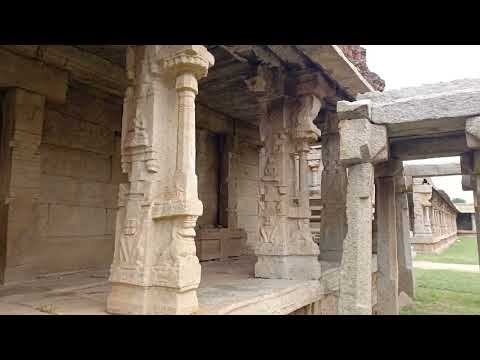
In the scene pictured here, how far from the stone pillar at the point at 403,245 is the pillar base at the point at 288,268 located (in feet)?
11.0

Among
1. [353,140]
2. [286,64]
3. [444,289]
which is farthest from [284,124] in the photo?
[444,289]

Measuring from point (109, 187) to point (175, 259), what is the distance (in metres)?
3.90

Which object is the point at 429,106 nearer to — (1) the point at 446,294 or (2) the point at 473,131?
(2) the point at 473,131

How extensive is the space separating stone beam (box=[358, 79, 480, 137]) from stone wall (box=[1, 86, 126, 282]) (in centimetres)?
445

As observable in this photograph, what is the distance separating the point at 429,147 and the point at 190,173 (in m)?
3.87

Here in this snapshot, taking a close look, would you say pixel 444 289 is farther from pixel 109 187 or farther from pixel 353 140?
pixel 109 187

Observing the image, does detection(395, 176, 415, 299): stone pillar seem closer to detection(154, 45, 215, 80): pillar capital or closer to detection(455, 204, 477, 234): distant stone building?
detection(154, 45, 215, 80): pillar capital

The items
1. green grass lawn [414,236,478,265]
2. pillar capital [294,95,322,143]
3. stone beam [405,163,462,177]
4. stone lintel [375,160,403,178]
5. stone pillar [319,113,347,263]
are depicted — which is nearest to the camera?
pillar capital [294,95,322,143]

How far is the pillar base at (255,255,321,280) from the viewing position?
5465mm

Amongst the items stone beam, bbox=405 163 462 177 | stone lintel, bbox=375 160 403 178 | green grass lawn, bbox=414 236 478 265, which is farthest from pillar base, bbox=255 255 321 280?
green grass lawn, bbox=414 236 478 265

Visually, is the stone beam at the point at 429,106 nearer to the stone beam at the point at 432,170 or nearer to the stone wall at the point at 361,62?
the stone wall at the point at 361,62

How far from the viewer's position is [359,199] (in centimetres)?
428
